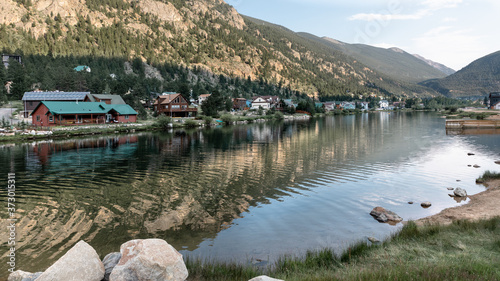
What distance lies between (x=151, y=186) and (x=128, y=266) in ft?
56.6

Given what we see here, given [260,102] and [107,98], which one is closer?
[107,98]

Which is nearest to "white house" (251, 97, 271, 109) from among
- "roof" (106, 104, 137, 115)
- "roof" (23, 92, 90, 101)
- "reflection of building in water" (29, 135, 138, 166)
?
"roof" (106, 104, 137, 115)

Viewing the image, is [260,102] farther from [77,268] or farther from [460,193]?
[77,268]

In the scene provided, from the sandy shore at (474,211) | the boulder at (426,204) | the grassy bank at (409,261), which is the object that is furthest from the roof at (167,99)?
the grassy bank at (409,261)

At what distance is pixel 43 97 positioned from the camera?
279ft

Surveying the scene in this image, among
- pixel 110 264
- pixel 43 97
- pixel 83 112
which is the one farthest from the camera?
pixel 43 97

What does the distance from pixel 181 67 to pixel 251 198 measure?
190043mm

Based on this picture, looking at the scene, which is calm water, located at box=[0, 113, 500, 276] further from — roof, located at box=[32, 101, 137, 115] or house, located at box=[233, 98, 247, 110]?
house, located at box=[233, 98, 247, 110]

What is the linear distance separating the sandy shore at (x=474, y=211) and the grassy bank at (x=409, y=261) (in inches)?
88.8

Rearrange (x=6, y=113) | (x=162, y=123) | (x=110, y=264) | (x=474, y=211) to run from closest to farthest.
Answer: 1. (x=110, y=264)
2. (x=474, y=211)
3. (x=6, y=113)
4. (x=162, y=123)

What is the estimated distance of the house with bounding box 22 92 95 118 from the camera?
277 feet

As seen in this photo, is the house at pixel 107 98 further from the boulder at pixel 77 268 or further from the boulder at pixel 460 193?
the boulder at pixel 460 193

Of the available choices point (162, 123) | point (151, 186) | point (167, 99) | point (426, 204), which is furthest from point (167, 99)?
point (426, 204)

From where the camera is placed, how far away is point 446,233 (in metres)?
13.1
